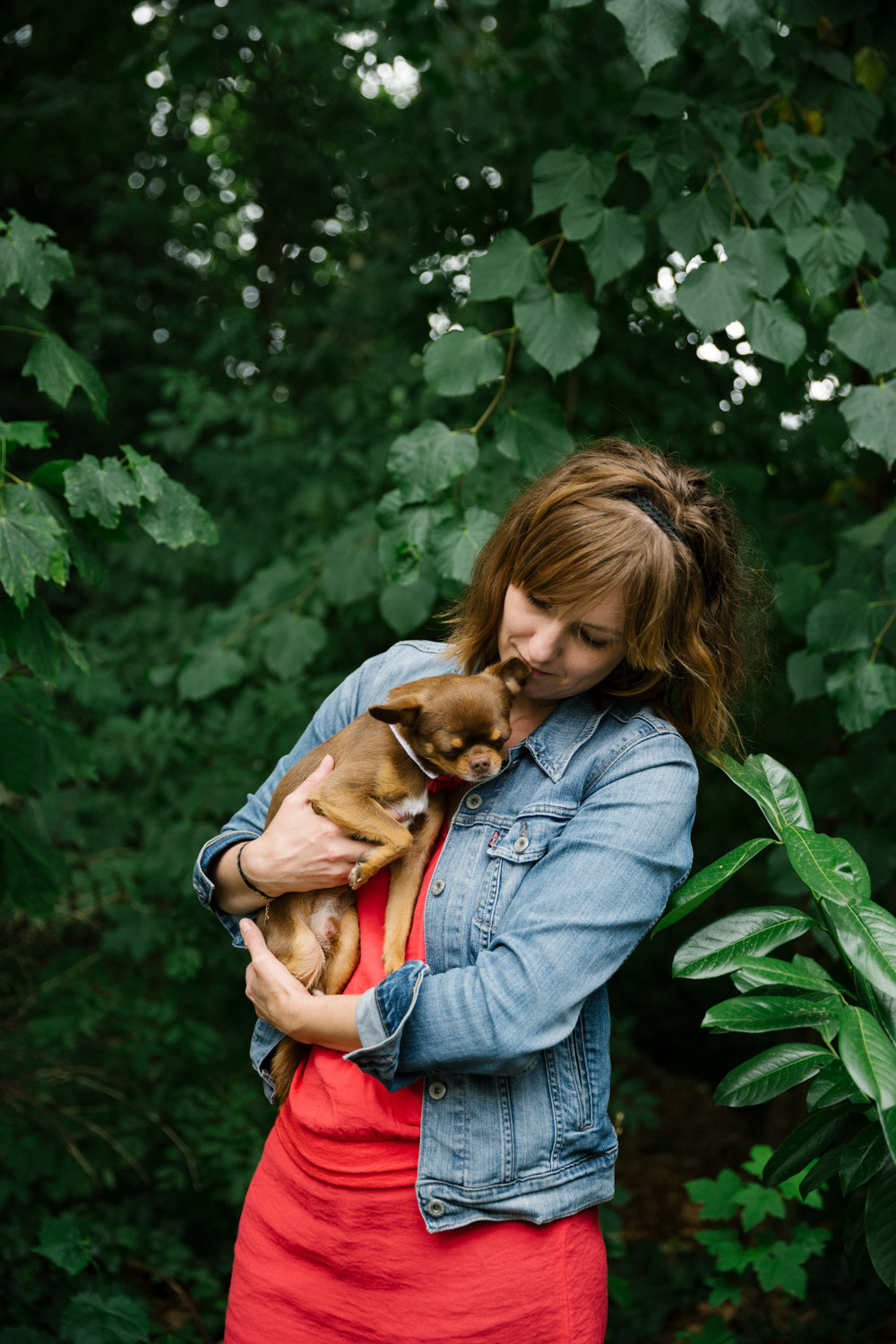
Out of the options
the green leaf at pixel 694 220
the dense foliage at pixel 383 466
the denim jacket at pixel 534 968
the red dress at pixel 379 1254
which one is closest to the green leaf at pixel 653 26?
the dense foliage at pixel 383 466

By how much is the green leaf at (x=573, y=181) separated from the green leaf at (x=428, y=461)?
609 millimetres

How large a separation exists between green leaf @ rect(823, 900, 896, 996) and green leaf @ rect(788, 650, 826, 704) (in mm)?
1299

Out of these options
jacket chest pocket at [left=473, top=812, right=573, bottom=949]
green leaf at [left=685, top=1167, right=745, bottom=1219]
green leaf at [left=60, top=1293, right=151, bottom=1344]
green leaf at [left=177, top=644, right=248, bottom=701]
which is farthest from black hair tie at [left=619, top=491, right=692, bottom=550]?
green leaf at [left=60, top=1293, right=151, bottom=1344]

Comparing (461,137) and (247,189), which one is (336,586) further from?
(247,189)

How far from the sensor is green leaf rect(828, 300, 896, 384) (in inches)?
95.5

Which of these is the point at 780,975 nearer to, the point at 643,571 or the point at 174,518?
the point at 643,571

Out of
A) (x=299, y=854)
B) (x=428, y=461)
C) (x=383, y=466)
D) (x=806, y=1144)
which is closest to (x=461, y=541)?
(x=428, y=461)

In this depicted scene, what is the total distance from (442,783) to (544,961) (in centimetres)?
65

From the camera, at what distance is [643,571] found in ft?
5.73

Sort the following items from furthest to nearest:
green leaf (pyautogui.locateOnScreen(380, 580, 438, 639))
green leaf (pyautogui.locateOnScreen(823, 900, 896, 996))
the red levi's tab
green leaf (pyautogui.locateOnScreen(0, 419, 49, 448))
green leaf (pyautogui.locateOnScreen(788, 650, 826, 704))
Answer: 1. green leaf (pyautogui.locateOnScreen(380, 580, 438, 639))
2. green leaf (pyautogui.locateOnScreen(788, 650, 826, 704))
3. green leaf (pyautogui.locateOnScreen(0, 419, 49, 448))
4. the red levi's tab
5. green leaf (pyautogui.locateOnScreen(823, 900, 896, 996))

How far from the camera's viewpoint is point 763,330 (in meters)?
2.46

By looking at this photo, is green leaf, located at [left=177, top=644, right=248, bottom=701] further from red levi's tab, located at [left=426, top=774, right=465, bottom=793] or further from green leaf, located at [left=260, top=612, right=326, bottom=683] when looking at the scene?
red levi's tab, located at [left=426, top=774, right=465, bottom=793]

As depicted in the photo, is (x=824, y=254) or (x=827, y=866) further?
(x=824, y=254)

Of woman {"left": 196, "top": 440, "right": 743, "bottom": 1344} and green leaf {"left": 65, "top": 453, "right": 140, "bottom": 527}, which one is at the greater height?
green leaf {"left": 65, "top": 453, "right": 140, "bottom": 527}
